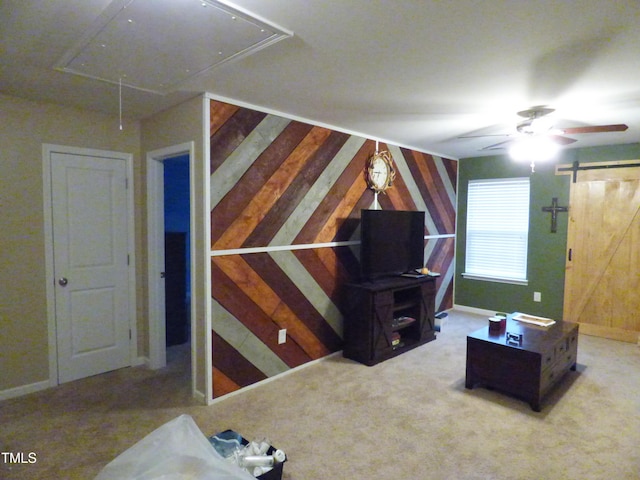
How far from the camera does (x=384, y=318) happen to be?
12.6 feet

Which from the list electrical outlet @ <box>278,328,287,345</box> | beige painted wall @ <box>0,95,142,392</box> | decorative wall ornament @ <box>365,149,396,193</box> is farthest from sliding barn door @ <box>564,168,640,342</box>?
beige painted wall @ <box>0,95,142,392</box>

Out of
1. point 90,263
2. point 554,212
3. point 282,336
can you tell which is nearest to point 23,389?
point 90,263

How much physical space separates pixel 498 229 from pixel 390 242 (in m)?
2.32

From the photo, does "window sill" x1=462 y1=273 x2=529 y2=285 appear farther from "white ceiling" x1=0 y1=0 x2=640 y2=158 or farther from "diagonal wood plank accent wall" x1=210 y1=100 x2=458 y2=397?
"white ceiling" x1=0 y1=0 x2=640 y2=158

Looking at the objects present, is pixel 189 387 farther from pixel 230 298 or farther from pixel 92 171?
pixel 92 171

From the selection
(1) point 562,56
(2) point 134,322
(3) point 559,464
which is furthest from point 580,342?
(2) point 134,322

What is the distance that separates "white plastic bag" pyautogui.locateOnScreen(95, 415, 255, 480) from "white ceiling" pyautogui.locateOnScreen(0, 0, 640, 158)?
186 centimetres

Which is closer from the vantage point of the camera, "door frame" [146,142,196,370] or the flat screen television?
"door frame" [146,142,196,370]

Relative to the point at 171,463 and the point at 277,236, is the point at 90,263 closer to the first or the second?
the point at 277,236

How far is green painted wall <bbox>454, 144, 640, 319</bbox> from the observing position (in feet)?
16.0

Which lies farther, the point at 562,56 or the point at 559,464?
the point at 559,464

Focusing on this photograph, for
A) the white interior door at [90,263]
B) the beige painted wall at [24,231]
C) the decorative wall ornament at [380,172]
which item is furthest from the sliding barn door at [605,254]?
the beige painted wall at [24,231]

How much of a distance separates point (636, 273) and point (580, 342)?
1050 mm

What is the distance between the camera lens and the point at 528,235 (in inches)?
206
